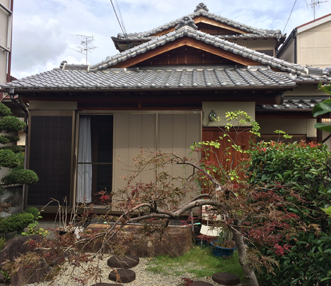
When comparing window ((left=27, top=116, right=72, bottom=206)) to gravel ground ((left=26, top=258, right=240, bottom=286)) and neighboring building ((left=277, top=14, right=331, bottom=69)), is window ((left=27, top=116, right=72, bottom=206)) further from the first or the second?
neighboring building ((left=277, top=14, right=331, bottom=69))

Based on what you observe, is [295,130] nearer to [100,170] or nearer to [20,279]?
[100,170]

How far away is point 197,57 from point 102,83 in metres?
3.15

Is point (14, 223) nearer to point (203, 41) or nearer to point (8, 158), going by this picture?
point (8, 158)

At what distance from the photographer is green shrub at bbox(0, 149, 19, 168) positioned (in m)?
5.59

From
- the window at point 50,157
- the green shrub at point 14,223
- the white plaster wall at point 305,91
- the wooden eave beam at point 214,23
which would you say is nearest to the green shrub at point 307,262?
the green shrub at point 14,223

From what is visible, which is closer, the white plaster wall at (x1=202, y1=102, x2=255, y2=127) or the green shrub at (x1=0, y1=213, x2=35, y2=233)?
the green shrub at (x1=0, y1=213, x2=35, y2=233)

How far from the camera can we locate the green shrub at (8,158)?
5594 millimetres

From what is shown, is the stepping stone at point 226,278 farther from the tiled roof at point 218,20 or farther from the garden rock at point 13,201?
the tiled roof at point 218,20

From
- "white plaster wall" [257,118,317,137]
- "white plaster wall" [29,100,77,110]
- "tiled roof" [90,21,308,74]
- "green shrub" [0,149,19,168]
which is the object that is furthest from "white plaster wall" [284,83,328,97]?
"green shrub" [0,149,19,168]

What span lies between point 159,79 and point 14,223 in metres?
4.49

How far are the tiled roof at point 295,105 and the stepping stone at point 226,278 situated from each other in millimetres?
4465

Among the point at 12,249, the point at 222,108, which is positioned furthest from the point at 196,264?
the point at 222,108

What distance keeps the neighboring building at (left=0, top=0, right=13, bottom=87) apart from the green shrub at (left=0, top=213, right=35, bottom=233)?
865 centimetres

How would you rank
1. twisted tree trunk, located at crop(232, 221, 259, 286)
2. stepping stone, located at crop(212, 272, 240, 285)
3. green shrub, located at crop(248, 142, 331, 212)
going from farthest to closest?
stepping stone, located at crop(212, 272, 240, 285) < twisted tree trunk, located at crop(232, 221, 259, 286) < green shrub, located at crop(248, 142, 331, 212)
